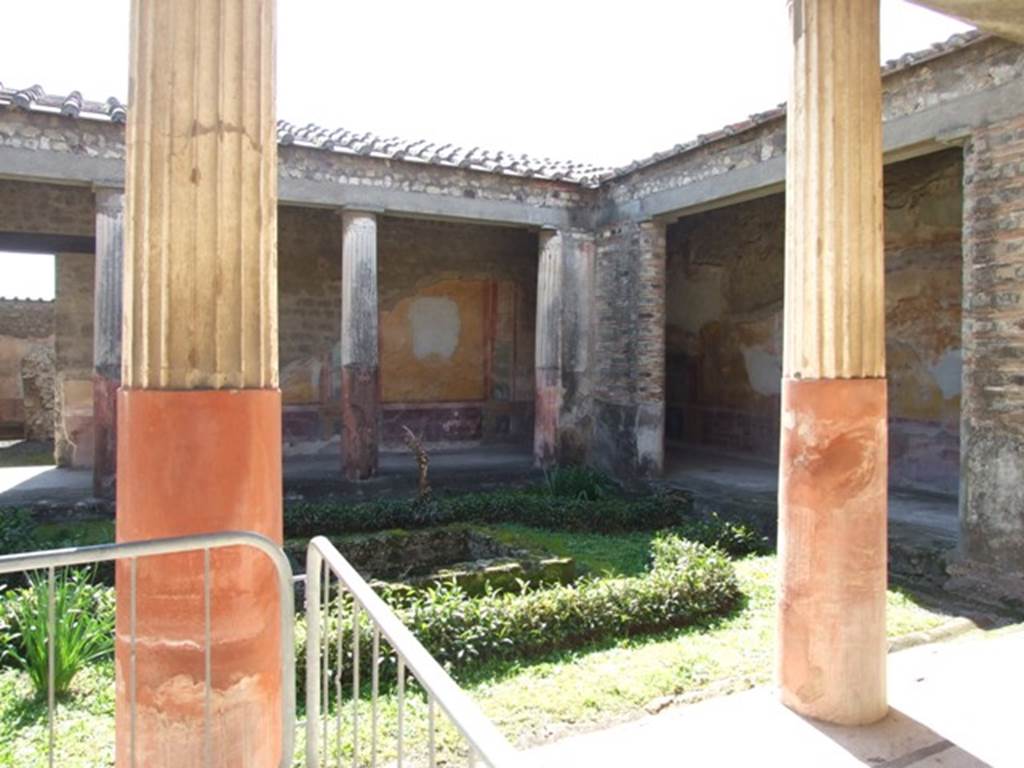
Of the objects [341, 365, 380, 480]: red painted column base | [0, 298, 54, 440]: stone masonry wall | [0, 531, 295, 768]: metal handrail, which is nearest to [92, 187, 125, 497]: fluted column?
[341, 365, 380, 480]: red painted column base

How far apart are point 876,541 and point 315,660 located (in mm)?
2386

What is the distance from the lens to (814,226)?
3.09 meters

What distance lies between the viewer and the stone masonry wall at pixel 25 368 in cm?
1468

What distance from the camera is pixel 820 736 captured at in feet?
9.93

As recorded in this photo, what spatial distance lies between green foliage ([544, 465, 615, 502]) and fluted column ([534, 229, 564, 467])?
1.40m

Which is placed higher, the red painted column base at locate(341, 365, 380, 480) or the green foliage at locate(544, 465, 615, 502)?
the red painted column base at locate(341, 365, 380, 480)

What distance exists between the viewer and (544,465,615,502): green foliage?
28.0 ft

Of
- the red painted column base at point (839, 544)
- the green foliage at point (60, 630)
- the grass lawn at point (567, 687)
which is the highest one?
the red painted column base at point (839, 544)

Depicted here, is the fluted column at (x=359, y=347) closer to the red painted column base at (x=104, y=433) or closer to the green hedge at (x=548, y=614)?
the red painted column base at (x=104, y=433)

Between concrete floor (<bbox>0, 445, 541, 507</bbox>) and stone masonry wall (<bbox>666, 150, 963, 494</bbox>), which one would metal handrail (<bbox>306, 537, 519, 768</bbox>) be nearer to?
concrete floor (<bbox>0, 445, 541, 507</bbox>)

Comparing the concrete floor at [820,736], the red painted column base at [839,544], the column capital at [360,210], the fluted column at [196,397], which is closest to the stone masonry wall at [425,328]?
the column capital at [360,210]

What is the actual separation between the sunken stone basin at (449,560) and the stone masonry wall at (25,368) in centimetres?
1158

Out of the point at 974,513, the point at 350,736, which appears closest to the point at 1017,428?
the point at 974,513

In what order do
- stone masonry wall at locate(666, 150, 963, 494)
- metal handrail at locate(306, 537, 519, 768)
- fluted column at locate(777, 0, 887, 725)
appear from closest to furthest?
metal handrail at locate(306, 537, 519, 768), fluted column at locate(777, 0, 887, 725), stone masonry wall at locate(666, 150, 963, 494)
